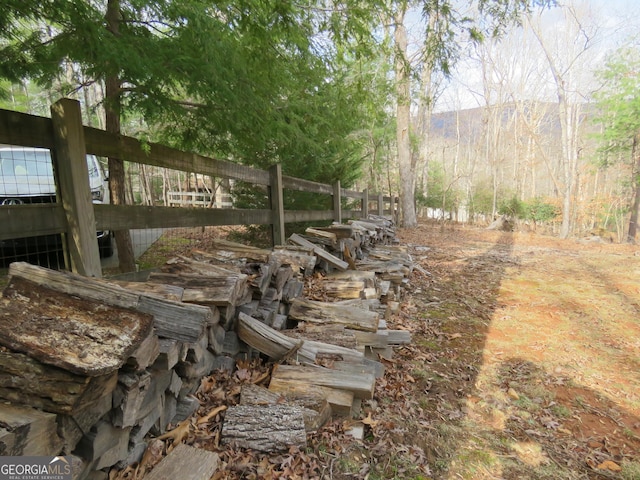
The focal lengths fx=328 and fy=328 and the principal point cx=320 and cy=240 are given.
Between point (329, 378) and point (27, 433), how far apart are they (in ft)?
5.45

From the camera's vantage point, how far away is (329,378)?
233 centimetres

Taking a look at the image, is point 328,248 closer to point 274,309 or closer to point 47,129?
point 274,309

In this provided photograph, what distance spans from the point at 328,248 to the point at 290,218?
728 millimetres

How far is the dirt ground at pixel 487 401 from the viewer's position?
1972 millimetres

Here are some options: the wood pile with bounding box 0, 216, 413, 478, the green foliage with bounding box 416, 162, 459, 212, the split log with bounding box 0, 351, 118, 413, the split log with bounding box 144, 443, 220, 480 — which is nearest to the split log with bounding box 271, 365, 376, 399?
the wood pile with bounding box 0, 216, 413, 478

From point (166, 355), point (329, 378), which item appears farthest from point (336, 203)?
point (166, 355)

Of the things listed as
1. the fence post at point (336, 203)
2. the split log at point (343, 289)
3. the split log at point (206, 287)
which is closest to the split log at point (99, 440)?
the split log at point (206, 287)

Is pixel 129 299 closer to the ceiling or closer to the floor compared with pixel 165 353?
closer to the ceiling

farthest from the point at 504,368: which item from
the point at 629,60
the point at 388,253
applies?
the point at 629,60

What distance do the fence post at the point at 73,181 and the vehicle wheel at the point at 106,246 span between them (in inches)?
151

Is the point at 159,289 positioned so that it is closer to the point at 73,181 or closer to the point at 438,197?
the point at 73,181

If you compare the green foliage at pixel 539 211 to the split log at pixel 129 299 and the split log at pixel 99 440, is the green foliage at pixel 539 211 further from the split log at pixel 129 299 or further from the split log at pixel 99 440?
the split log at pixel 99 440

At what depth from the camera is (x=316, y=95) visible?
4.77 metres

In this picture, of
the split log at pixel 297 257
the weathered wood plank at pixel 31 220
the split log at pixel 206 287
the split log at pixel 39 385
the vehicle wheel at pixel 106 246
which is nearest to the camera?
the split log at pixel 39 385
